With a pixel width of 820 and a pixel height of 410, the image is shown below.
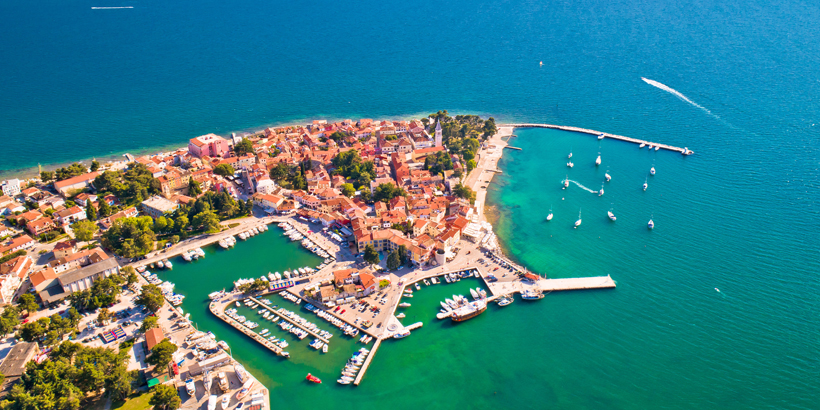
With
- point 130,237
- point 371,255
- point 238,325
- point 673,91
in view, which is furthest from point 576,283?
point 673,91

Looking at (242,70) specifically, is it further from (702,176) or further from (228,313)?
(702,176)

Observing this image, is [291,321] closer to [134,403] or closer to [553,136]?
[134,403]

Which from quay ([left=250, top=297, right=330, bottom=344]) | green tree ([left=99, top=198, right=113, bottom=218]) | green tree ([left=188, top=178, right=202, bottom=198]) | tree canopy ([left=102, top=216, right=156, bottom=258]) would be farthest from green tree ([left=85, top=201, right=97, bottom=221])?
quay ([left=250, top=297, right=330, bottom=344])

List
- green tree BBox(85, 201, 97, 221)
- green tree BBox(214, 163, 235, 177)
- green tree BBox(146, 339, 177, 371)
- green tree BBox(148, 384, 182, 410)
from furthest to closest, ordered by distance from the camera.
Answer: green tree BBox(214, 163, 235, 177)
green tree BBox(85, 201, 97, 221)
green tree BBox(146, 339, 177, 371)
green tree BBox(148, 384, 182, 410)

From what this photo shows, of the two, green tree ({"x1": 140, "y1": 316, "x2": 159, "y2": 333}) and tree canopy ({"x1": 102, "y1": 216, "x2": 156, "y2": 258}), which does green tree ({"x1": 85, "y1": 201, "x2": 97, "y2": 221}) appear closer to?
tree canopy ({"x1": 102, "y1": 216, "x2": 156, "y2": 258})

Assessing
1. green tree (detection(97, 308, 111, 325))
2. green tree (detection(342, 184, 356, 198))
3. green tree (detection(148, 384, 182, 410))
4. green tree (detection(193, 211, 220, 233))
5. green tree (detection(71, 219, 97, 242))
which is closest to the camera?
green tree (detection(148, 384, 182, 410))

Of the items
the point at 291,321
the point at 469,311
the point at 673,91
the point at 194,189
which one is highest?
the point at 673,91

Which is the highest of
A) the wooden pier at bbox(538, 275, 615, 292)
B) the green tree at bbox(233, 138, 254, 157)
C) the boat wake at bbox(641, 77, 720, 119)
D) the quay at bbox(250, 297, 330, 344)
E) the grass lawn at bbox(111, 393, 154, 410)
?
the boat wake at bbox(641, 77, 720, 119)
